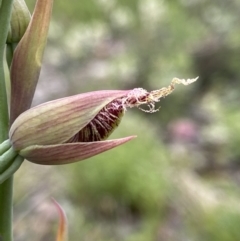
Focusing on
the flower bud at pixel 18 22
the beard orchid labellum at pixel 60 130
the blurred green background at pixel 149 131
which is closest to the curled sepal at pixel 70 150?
the beard orchid labellum at pixel 60 130

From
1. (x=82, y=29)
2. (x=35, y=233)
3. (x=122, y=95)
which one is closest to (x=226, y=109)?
(x=82, y=29)

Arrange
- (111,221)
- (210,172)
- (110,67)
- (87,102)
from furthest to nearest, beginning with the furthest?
(110,67) → (210,172) → (111,221) → (87,102)

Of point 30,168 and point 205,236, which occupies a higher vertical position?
point 30,168

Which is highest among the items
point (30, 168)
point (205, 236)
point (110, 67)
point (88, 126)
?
point (110, 67)

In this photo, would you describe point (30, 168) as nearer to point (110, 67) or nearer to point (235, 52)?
point (110, 67)

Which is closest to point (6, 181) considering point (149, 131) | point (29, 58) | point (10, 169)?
point (10, 169)

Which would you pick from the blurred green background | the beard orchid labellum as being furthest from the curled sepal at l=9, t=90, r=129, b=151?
the blurred green background
